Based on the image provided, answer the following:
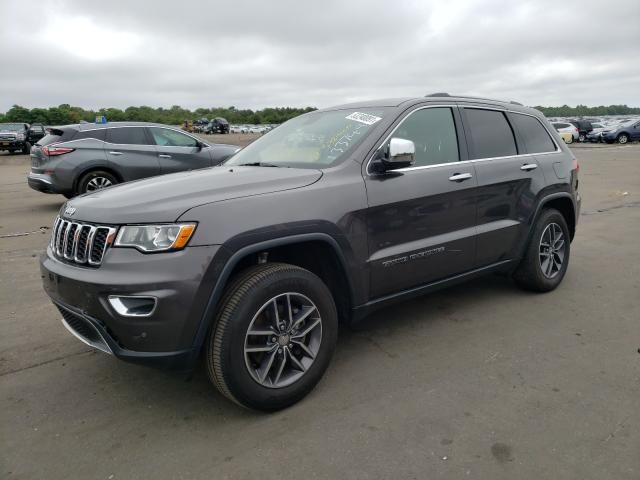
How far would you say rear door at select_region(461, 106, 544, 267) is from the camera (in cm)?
404

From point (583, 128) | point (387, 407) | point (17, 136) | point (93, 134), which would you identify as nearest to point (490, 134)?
point (387, 407)

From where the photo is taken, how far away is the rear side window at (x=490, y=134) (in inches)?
163

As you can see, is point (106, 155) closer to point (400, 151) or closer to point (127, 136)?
point (127, 136)

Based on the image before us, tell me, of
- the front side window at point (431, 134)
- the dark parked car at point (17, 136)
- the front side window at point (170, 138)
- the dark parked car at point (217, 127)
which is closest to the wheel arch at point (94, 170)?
the front side window at point (170, 138)

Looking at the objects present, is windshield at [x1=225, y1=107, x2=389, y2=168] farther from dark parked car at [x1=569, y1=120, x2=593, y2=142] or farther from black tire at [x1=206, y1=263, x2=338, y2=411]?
dark parked car at [x1=569, y1=120, x2=593, y2=142]

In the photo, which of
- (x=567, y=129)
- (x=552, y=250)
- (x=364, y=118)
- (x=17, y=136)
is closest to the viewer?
(x=364, y=118)

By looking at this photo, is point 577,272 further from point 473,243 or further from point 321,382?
point 321,382

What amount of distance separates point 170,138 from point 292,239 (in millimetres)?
8105

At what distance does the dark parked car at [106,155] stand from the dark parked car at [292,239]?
228 inches

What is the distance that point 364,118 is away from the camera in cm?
371

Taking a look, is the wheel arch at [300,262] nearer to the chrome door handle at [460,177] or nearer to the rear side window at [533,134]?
the chrome door handle at [460,177]

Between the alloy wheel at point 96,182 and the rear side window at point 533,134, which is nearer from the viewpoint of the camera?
the rear side window at point 533,134

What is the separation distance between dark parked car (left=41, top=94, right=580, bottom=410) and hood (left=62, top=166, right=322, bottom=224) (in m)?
0.01

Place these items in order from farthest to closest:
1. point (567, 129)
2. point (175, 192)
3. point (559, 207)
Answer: point (567, 129) < point (559, 207) < point (175, 192)
